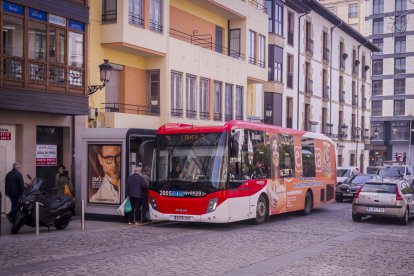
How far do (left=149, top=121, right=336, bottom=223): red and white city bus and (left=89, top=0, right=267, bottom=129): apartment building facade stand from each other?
17.2 ft

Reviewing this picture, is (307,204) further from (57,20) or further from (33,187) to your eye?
(57,20)

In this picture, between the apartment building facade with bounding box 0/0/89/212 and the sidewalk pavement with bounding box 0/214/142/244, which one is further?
the apartment building facade with bounding box 0/0/89/212

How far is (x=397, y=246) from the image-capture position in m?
13.8

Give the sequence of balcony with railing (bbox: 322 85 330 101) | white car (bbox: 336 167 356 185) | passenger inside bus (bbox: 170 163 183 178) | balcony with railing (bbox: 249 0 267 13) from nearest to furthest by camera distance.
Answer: passenger inside bus (bbox: 170 163 183 178)
white car (bbox: 336 167 356 185)
balcony with railing (bbox: 249 0 267 13)
balcony with railing (bbox: 322 85 330 101)

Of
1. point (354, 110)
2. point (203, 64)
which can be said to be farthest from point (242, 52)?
point (354, 110)

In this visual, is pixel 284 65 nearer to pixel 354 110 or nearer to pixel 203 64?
pixel 203 64

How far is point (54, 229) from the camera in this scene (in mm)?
15719

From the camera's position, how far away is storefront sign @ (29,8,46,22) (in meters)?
17.8

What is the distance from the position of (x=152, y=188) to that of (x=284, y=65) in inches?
931

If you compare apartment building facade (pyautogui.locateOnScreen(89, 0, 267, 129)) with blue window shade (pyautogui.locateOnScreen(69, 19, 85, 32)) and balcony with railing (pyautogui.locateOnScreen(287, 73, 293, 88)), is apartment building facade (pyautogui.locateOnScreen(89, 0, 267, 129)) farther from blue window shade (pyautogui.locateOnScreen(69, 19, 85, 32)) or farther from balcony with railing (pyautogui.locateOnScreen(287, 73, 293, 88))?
balcony with railing (pyautogui.locateOnScreen(287, 73, 293, 88))

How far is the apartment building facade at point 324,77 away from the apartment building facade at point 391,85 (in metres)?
18.1

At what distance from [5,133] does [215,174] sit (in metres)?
7.11

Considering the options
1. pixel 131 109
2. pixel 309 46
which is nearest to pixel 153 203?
pixel 131 109

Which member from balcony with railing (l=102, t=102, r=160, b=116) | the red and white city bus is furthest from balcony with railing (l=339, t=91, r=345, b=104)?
the red and white city bus
